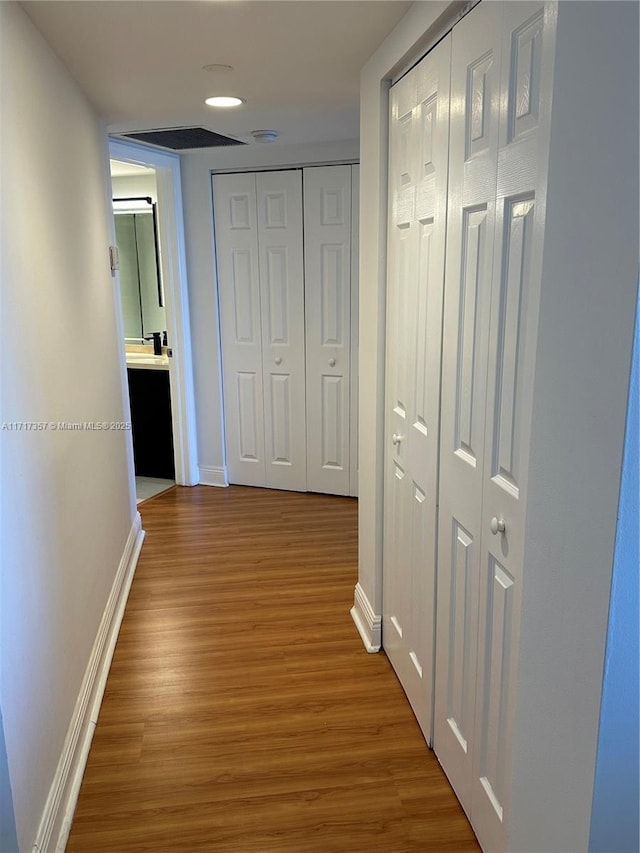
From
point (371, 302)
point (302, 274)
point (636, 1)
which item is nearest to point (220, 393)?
point (302, 274)

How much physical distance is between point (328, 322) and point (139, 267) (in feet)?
5.98

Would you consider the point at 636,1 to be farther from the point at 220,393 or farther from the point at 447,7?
the point at 220,393

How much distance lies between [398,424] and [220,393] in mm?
2523

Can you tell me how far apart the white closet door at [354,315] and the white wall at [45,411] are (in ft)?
5.57

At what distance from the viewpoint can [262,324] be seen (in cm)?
448

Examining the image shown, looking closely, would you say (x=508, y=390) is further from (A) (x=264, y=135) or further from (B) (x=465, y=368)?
(A) (x=264, y=135)

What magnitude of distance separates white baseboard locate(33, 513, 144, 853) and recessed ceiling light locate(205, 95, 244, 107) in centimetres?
210

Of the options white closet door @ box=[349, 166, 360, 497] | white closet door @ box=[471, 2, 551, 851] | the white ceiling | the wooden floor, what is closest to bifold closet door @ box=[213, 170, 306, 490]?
white closet door @ box=[349, 166, 360, 497]

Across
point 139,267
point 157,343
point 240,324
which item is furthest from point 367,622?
point 139,267

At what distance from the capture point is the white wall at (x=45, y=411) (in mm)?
1584

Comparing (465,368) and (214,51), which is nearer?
(465,368)

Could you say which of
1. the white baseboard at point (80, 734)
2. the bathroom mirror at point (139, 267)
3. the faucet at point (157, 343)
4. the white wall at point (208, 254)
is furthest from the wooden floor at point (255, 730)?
the bathroom mirror at point (139, 267)

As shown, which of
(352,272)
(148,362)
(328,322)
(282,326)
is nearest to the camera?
(352,272)

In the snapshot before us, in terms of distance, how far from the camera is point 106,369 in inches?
121
